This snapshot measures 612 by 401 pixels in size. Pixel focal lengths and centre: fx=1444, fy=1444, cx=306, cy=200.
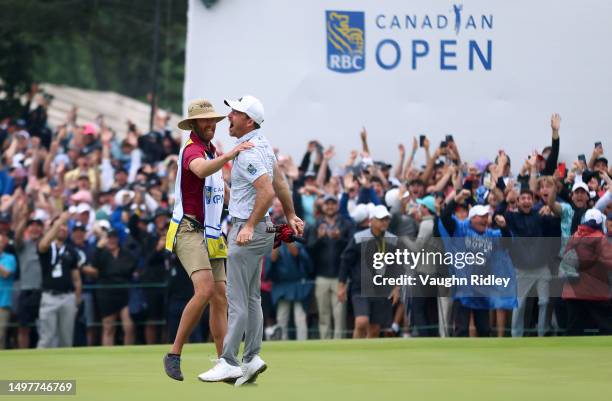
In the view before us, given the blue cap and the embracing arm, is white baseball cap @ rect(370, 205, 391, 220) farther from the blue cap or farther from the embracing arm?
the embracing arm

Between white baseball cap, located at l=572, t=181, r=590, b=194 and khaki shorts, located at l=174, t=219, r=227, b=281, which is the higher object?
white baseball cap, located at l=572, t=181, r=590, b=194

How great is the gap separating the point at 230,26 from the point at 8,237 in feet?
12.3

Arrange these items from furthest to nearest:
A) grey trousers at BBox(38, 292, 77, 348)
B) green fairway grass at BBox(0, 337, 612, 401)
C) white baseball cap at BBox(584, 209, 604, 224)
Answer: grey trousers at BBox(38, 292, 77, 348) < white baseball cap at BBox(584, 209, 604, 224) < green fairway grass at BBox(0, 337, 612, 401)

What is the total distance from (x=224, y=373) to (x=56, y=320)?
7.44 metres

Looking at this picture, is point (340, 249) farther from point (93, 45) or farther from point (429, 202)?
point (93, 45)

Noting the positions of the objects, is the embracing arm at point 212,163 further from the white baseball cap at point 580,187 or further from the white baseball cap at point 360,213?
the white baseball cap at point 580,187

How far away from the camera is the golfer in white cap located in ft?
32.1

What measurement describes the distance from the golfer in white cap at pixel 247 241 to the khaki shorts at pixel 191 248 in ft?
1.52

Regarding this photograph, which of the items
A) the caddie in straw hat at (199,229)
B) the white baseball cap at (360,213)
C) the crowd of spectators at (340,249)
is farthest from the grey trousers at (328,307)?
the caddie in straw hat at (199,229)

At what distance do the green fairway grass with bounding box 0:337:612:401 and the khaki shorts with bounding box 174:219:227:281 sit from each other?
817mm

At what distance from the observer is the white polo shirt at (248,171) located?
9.79 meters

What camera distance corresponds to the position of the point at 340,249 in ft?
54.3

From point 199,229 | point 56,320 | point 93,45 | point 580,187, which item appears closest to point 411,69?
point 580,187

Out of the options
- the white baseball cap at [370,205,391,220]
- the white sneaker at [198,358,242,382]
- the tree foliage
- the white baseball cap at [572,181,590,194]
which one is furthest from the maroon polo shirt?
the tree foliage
